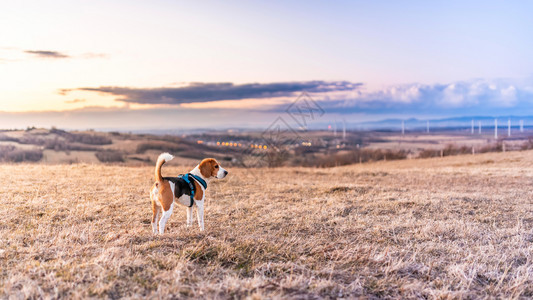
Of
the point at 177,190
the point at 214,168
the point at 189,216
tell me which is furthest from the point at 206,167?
the point at 189,216

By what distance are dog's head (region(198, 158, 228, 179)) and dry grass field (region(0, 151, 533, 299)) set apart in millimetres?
1067

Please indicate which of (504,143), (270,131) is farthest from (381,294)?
(504,143)

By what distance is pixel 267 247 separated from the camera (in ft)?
20.6

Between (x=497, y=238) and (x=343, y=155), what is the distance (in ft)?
126

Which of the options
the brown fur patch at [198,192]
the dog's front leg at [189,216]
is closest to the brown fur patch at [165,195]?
the brown fur patch at [198,192]

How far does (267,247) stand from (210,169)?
2376 millimetres

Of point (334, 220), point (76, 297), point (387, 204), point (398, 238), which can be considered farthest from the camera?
point (387, 204)

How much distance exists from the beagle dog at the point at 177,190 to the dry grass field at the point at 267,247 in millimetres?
362

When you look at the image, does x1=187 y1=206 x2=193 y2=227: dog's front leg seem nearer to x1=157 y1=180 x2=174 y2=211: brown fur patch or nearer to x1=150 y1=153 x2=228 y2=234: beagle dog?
x1=150 y1=153 x2=228 y2=234: beagle dog

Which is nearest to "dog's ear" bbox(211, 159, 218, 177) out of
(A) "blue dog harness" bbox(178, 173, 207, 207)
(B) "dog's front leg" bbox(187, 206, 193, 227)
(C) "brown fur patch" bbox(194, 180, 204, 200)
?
(A) "blue dog harness" bbox(178, 173, 207, 207)

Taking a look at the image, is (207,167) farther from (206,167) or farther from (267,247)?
(267,247)

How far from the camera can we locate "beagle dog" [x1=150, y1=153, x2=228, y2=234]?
703 cm

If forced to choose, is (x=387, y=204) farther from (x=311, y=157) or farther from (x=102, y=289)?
(x=311, y=157)

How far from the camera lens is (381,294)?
5062 mm
